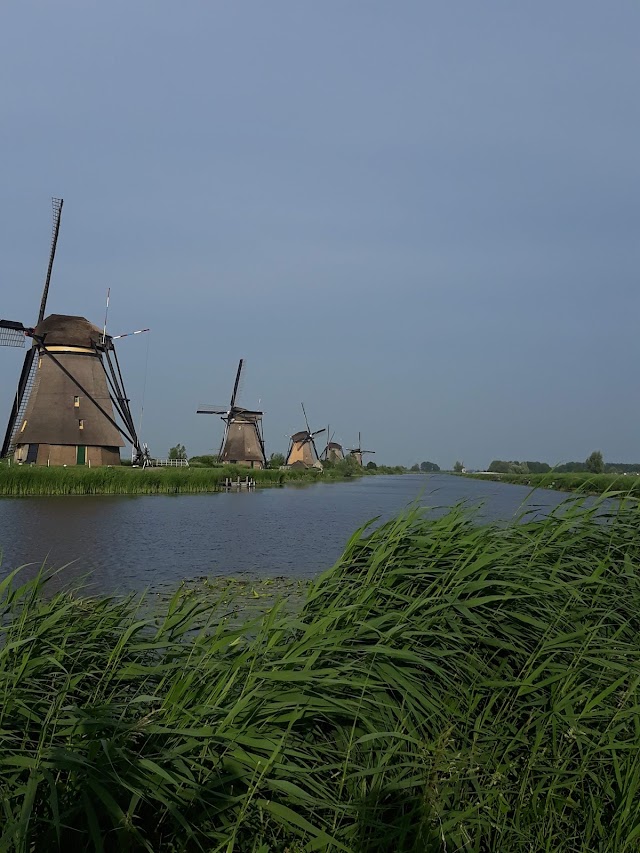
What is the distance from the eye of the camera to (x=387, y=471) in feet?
434

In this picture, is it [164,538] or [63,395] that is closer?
[164,538]

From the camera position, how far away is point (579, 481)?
1590 inches

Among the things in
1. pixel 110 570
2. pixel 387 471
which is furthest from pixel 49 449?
pixel 387 471

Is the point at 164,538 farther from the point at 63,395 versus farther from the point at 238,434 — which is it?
the point at 238,434

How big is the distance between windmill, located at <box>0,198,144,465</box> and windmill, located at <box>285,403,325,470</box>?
41027 mm

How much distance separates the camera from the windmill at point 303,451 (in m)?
76.8

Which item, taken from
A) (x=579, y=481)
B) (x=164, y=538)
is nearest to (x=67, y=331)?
(x=164, y=538)

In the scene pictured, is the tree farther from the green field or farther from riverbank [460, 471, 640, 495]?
the green field

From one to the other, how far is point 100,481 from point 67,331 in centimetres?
957

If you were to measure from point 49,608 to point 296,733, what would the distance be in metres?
1.34

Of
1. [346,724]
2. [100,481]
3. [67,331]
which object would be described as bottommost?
[346,724]

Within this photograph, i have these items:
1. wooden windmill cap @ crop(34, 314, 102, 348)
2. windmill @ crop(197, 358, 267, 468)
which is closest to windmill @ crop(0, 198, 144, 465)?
wooden windmill cap @ crop(34, 314, 102, 348)

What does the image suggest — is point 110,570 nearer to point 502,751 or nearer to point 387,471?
point 502,751

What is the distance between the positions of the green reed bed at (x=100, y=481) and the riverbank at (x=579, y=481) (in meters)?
18.0
